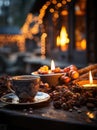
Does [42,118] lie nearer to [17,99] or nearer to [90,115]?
[90,115]

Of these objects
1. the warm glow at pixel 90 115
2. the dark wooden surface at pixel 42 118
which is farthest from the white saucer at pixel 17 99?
the warm glow at pixel 90 115

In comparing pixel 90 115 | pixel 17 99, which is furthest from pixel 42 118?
pixel 17 99

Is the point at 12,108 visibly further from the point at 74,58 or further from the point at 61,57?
the point at 61,57

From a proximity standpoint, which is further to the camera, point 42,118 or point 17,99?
point 17,99

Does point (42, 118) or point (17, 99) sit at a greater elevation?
point (17, 99)

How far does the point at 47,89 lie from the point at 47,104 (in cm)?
44

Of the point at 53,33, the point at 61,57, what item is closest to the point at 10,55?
the point at 53,33

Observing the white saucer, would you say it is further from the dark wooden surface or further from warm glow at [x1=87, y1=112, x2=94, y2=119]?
warm glow at [x1=87, y1=112, x2=94, y2=119]

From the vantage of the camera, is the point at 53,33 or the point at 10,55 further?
the point at 10,55

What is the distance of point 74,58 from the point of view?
11.7 meters

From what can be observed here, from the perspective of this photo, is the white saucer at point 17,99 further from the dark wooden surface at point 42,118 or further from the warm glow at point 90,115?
the warm glow at point 90,115

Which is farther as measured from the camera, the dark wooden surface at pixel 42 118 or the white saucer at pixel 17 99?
the white saucer at pixel 17 99

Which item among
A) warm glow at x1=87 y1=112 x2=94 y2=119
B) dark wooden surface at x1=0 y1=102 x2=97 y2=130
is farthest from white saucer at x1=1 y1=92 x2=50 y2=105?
warm glow at x1=87 y1=112 x2=94 y2=119

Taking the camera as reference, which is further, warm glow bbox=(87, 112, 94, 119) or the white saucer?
the white saucer
